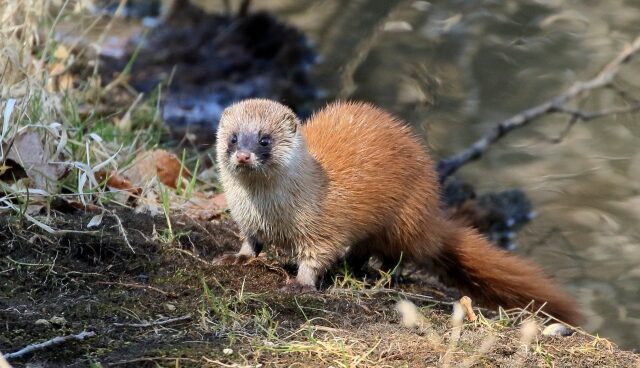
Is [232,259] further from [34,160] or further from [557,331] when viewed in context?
[557,331]

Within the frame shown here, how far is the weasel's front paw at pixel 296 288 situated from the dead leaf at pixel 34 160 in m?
1.20

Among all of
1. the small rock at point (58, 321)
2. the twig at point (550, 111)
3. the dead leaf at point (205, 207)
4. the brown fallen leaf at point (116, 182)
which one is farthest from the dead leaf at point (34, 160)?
the twig at point (550, 111)

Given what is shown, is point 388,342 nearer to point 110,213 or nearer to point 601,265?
point 110,213

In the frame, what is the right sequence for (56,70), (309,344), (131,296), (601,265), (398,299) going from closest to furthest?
(309,344) → (131,296) → (398,299) → (56,70) → (601,265)

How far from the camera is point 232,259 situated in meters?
4.51

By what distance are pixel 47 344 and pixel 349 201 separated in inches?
Answer: 70.9

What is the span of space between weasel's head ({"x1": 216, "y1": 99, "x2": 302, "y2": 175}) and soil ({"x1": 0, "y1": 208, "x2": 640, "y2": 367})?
→ 17.3 inches

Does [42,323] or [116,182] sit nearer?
[42,323]

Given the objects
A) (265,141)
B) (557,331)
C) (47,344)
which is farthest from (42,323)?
(557,331)

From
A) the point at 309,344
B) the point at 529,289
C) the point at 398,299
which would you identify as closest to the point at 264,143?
the point at 398,299

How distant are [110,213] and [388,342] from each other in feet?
5.49

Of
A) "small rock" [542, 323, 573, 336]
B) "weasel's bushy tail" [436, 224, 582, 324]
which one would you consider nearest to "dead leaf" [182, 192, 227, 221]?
"weasel's bushy tail" [436, 224, 582, 324]

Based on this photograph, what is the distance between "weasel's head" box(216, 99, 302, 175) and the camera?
4.39 m

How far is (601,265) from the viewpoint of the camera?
7141 mm
